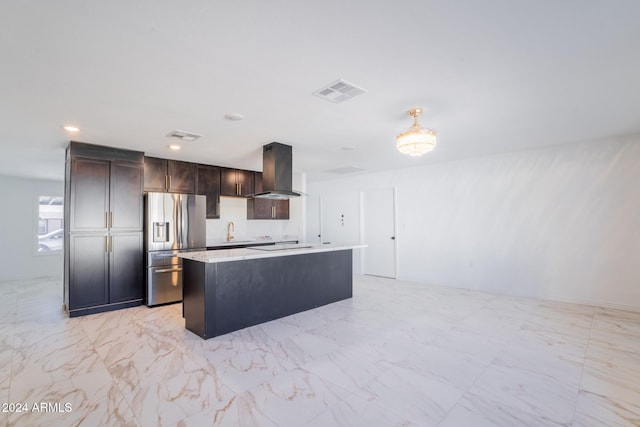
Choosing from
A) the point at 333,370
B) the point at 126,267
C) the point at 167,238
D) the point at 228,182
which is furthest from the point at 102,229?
the point at 333,370

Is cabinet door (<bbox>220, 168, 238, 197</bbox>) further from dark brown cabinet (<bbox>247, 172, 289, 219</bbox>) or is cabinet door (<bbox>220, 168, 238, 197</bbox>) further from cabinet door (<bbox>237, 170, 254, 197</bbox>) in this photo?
dark brown cabinet (<bbox>247, 172, 289, 219</bbox>)

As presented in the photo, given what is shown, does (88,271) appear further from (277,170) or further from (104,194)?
(277,170)

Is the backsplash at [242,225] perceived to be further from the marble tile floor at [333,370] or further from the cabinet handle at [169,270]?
the marble tile floor at [333,370]

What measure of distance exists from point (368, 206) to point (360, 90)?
466 centimetres

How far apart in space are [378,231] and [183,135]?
14.9ft

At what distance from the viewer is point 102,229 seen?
4391 millimetres

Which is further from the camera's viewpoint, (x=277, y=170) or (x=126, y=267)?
(x=126, y=267)

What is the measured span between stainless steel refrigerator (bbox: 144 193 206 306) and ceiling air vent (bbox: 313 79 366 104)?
3.18 metres

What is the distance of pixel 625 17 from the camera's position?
1.80 m

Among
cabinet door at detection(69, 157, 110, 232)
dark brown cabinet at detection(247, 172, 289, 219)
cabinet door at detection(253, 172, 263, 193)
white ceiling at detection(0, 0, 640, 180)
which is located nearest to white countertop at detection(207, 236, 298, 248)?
dark brown cabinet at detection(247, 172, 289, 219)

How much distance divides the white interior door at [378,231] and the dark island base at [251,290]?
8.28ft

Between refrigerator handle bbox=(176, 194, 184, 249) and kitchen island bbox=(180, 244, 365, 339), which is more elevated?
refrigerator handle bbox=(176, 194, 184, 249)

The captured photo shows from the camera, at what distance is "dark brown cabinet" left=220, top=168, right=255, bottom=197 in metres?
5.99

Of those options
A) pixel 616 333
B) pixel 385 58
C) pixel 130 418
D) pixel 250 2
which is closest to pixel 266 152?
pixel 385 58
